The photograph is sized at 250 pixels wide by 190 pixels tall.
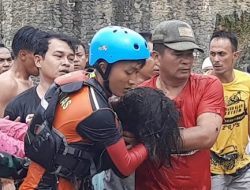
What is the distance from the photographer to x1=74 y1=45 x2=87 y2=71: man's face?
720 cm

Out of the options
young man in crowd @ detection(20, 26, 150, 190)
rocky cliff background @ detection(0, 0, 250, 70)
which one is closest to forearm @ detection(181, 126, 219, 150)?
young man in crowd @ detection(20, 26, 150, 190)

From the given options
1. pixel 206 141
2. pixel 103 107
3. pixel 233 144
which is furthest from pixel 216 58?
pixel 103 107

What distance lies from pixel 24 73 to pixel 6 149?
2.24 metres

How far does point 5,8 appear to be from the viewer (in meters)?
23.1

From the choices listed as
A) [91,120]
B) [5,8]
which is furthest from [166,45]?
[5,8]

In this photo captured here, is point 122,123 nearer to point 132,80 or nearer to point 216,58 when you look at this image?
point 132,80

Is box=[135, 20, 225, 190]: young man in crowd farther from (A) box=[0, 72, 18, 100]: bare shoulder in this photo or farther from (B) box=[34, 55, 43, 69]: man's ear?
(A) box=[0, 72, 18, 100]: bare shoulder

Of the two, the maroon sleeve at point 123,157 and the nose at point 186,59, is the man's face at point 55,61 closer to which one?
the nose at point 186,59

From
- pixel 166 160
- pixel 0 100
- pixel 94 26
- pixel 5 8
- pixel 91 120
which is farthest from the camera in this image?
pixel 94 26

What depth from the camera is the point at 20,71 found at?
20.2 feet

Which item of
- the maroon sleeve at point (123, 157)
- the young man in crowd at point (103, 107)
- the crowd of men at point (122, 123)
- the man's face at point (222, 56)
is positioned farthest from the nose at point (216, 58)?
the maroon sleeve at point (123, 157)

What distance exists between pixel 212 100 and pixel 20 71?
2460mm

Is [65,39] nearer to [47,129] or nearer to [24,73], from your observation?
[24,73]

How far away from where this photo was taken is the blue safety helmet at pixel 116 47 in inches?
146
